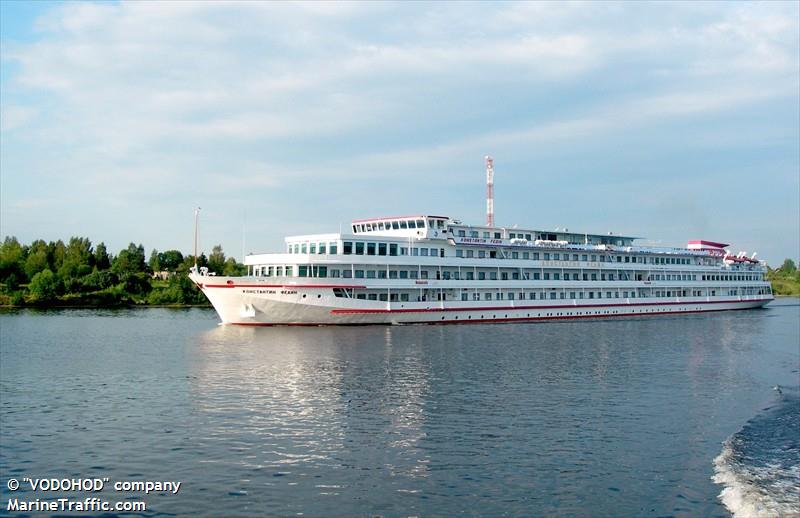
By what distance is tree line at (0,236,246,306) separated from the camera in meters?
109

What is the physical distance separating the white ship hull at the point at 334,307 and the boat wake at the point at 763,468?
121ft

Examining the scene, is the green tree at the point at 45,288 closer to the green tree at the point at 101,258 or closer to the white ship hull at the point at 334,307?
the green tree at the point at 101,258

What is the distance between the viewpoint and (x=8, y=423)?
23062 mm

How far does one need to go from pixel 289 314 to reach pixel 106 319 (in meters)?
33.9

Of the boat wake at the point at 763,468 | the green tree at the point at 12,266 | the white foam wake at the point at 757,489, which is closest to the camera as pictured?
the white foam wake at the point at 757,489

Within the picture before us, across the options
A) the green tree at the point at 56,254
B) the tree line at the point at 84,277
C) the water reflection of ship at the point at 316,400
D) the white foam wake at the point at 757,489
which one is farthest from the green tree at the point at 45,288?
the white foam wake at the point at 757,489

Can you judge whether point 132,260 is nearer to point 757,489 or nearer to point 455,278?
point 455,278

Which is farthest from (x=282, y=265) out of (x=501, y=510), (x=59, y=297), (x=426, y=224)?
(x=59, y=297)

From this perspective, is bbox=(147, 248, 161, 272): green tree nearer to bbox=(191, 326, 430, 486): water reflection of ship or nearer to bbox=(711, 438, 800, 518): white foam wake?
bbox=(191, 326, 430, 486): water reflection of ship

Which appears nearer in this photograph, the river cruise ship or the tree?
the river cruise ship

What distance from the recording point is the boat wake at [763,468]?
16.1 m

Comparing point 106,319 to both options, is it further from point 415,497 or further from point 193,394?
point 415,497

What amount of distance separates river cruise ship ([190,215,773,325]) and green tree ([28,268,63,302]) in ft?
193

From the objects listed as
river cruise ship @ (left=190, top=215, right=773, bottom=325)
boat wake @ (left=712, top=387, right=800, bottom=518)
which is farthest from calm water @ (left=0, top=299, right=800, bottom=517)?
river cruise ship @ (left=190, top=215, right=773, bottom=325)
